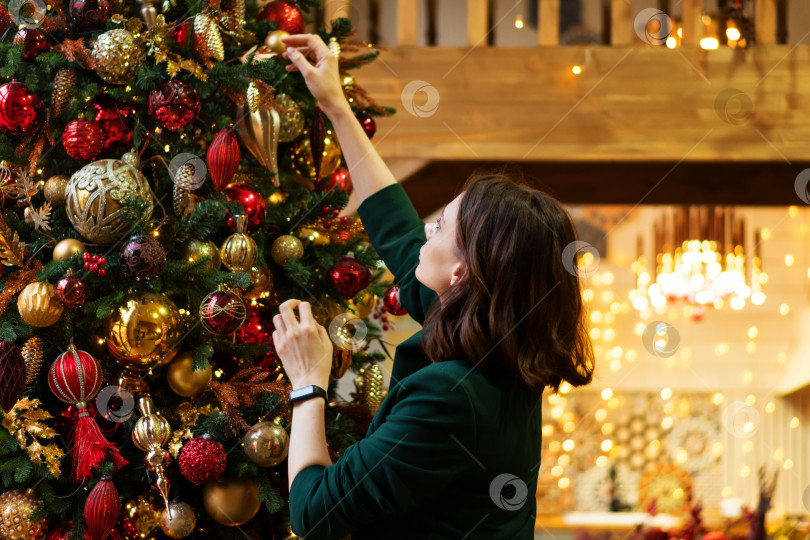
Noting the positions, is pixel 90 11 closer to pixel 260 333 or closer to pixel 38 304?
pixel 38 304

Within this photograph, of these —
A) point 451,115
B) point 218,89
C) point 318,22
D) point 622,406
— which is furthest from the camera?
point 622,406

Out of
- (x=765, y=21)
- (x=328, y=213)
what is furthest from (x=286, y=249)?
(x=765, y=21)

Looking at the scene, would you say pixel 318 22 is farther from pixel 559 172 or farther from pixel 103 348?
pixel 103 348

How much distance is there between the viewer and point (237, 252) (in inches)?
53.0

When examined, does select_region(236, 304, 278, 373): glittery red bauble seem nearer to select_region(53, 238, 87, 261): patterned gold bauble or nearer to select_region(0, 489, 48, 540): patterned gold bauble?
select_region(53, 238, 87, 261): patterned gold bauble

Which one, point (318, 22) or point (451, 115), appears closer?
point (451, 115)

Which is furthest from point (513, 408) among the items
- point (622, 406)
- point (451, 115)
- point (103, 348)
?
point (622, 406)

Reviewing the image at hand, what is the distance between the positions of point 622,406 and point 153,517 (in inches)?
212

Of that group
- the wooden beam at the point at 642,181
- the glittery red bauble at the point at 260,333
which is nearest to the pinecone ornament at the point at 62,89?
the glittery red bauble at the point at 260,333

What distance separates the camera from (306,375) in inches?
45.5

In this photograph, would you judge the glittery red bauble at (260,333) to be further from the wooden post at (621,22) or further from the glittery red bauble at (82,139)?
the wooden post at (621,22)

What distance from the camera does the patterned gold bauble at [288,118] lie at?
1.46 m

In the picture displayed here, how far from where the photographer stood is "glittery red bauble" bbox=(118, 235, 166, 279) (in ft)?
4.03

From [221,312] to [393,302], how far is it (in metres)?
0.41
